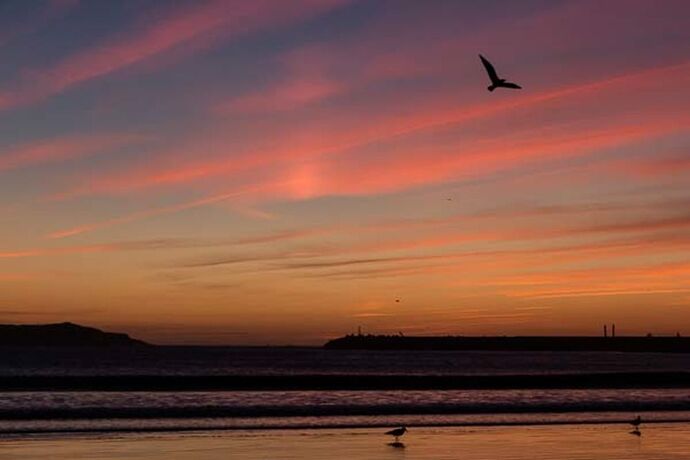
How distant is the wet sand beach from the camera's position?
2438cm

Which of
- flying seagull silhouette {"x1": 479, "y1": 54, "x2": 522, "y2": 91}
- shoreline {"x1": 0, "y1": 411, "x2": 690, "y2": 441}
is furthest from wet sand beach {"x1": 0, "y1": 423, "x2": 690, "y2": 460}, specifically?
flying seagull silhouette {"x1": 479, "y1": 54, "x2": 522, "y2": 91}

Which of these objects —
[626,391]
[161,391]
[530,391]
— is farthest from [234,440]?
[626,391]

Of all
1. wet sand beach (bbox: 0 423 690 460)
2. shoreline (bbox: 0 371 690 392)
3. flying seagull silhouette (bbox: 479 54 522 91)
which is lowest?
wet sand beach (bbox: 0 423 690 460)

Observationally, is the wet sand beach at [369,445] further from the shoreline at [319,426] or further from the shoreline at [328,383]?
the shoreline at [328,383]

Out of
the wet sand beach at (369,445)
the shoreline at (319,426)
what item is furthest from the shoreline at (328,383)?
the wet sand beach at (369,445)

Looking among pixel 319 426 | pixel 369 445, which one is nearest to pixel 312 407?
pixel 319 426

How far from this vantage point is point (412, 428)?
32.2 metres

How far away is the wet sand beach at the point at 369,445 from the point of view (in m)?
24.4

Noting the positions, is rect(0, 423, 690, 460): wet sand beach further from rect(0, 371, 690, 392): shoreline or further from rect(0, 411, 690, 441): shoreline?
rect(0, 371, 690, 392): shoreline

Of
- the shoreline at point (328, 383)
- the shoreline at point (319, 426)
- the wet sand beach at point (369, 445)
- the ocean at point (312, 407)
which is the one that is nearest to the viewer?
the wet sand beach at point (369, 445)

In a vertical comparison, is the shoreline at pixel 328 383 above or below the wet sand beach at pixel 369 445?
above

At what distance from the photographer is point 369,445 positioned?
26.9 m

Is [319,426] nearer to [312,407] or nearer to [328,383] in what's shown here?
[312,407]

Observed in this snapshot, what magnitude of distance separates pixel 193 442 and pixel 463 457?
7.88 meters
